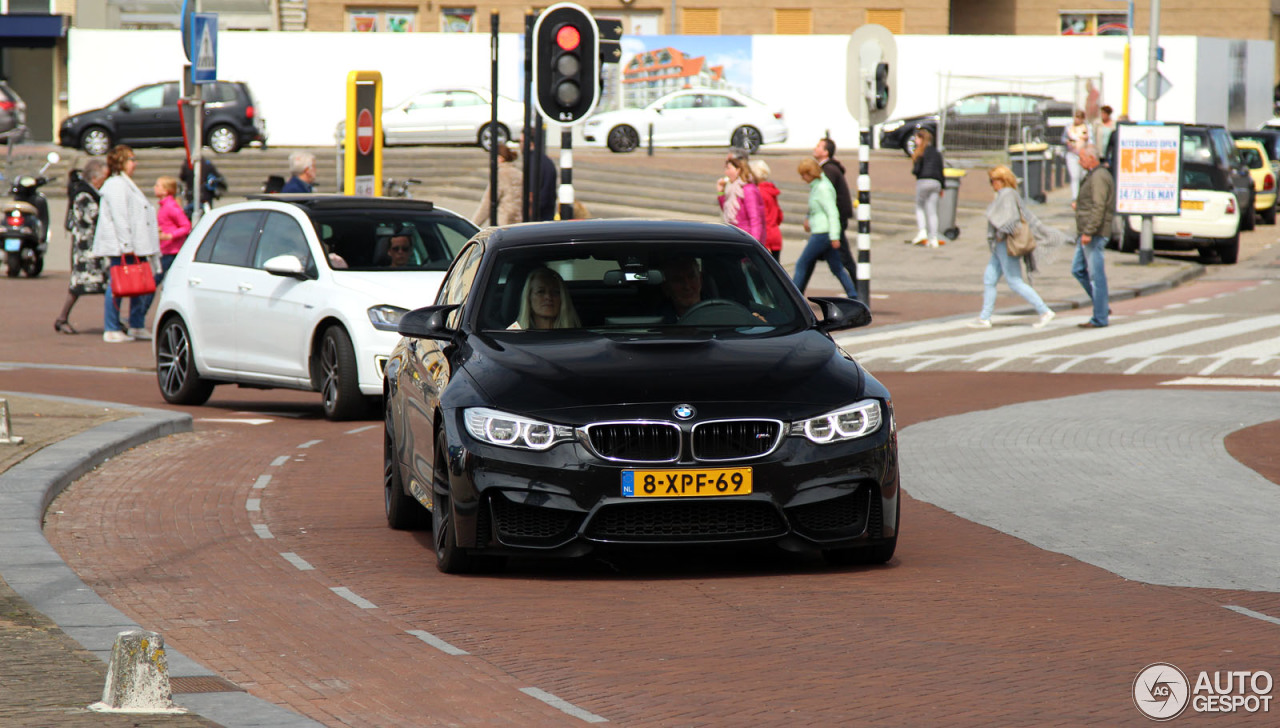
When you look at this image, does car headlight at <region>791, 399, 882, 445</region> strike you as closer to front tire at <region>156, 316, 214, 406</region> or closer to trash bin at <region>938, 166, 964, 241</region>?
front tire at <region>156, 316, 214, 406</region>

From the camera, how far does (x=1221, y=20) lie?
61188mm

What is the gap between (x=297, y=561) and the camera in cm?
809

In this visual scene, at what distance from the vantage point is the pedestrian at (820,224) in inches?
829

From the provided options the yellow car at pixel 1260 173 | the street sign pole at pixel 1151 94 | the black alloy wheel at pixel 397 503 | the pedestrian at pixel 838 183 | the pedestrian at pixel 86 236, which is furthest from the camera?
the yellow car at pixel 1260 173

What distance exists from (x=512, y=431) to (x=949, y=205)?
26.7 meters

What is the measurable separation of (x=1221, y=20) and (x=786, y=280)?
56715 millimetres

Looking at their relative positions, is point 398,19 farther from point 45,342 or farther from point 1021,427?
point 1021,427

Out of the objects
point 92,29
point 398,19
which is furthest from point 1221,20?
point 92,29

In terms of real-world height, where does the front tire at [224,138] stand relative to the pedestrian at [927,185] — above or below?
above

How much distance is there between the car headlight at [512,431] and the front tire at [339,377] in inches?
241

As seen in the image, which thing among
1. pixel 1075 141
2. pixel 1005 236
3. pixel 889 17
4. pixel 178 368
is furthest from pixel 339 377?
pixel 889 17

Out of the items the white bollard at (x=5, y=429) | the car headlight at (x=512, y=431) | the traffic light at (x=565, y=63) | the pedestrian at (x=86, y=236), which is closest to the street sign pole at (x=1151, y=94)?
the traffic light at (x=565, y=63)

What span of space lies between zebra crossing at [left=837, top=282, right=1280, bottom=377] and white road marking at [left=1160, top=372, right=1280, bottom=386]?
21 cm

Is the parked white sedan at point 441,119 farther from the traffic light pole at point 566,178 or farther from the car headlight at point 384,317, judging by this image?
the car headlight at point 384,317
